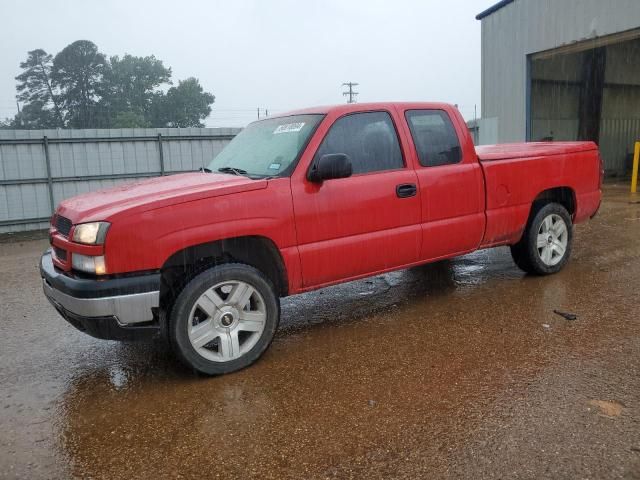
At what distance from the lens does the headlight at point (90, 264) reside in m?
3.19

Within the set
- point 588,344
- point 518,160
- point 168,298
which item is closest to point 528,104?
point 518,160

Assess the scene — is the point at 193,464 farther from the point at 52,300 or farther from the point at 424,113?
the point at 424,113

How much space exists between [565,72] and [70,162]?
16.5 metres

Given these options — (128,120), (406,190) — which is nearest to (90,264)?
(406,190)

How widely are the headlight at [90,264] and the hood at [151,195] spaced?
0.77 feet

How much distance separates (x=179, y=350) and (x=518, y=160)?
3.62 meters

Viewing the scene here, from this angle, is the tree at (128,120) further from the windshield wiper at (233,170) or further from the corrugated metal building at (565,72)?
the windshield wiper at (233,170)

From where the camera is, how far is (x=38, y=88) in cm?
5509

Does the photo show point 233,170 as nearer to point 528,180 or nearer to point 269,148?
point 269,148

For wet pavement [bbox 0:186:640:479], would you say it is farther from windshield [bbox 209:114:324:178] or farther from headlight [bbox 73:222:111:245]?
windshield [bbox 209:114:324:178]

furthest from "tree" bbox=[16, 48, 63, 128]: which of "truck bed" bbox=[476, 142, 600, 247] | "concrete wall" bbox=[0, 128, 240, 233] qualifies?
"truck bed" bbox=[476, 142, 600, 247]

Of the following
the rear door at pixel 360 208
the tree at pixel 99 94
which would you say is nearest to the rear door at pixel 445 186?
the rear door at pixel 360 208

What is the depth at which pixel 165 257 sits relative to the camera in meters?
3.30

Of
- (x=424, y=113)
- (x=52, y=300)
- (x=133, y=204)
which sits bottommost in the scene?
(x=52, y=300)
